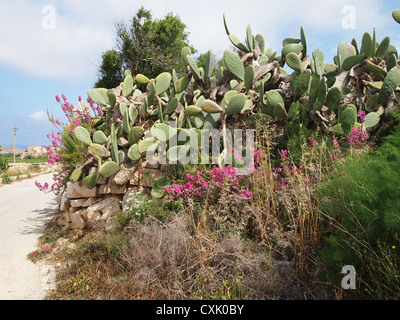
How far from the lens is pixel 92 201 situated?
14.5 ft

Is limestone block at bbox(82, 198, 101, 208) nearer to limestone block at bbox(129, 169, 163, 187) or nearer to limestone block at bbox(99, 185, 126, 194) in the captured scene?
limestone block at bbox(99, 185, 126, 194)

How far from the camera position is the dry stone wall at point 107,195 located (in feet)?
13.3

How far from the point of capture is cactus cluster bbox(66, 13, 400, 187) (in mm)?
3898

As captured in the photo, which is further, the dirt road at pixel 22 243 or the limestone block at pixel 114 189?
the limestone block at pixel 114 189

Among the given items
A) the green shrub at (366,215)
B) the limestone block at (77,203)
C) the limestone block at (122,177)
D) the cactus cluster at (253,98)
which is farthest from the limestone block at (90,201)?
the green shrub at (366,215)

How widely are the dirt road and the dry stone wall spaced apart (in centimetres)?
75

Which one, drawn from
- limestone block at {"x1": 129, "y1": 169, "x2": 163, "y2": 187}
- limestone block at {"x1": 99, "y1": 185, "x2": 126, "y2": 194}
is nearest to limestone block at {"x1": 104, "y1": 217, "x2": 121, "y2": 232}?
limestone block at {"x1": 99, "y1": 185, "x2": 126, "y2": 194}

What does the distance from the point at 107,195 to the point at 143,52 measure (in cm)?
998

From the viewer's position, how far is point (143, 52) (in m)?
12.8

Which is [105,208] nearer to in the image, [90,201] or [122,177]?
[90,201]

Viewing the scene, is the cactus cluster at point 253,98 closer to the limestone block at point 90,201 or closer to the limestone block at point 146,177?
the limestone block at point 146,177

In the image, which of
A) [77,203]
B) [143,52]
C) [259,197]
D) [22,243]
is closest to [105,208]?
[77,203]

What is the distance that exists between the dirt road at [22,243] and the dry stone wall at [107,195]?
2.46ft

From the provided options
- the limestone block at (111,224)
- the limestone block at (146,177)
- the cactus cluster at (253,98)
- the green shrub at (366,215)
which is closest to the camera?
the green shrub at (366,215)
